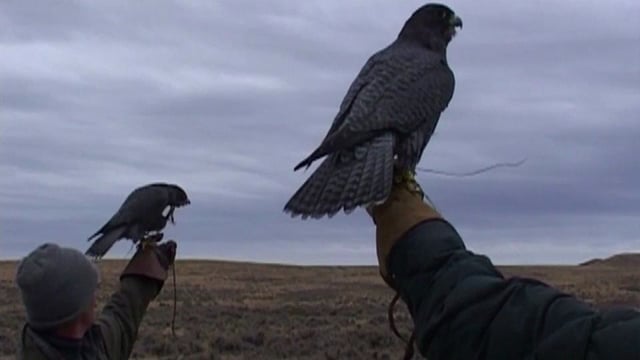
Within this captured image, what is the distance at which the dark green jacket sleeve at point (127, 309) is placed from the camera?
3717mm

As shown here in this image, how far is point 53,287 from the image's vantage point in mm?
3270

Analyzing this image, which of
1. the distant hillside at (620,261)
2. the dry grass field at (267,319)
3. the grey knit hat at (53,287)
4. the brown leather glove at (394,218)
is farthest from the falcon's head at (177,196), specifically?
the distant hillside at (620,261)

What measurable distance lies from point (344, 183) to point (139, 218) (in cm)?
105

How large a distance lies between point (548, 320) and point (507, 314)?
0.05 meters

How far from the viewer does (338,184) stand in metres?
3.03

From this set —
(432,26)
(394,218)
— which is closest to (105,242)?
(432,26)

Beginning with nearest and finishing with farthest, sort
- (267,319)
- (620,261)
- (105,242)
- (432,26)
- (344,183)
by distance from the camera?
(344,183), (105,242), (432,26), (267,319), (620,261)

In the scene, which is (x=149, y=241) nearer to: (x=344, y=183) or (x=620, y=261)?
(x=344, y=183)

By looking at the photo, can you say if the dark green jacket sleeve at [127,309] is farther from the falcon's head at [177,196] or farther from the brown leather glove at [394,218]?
the brown leather glove at [394,218]

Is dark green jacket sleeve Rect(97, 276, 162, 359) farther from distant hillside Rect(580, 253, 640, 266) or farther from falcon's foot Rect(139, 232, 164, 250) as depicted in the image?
distant hillside Rect(580, 253, 640, 266)

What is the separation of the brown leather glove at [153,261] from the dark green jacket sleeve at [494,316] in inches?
87.2

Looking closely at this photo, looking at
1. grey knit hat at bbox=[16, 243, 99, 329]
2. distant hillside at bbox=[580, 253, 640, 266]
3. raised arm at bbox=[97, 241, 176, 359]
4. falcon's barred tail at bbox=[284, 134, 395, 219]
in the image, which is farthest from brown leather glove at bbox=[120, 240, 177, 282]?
distant hillside at bbox=[580, 253, 640, 266]

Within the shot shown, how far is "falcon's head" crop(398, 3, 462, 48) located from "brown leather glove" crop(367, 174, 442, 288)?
235 centimetres

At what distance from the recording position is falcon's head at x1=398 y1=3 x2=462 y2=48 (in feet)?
14.7
